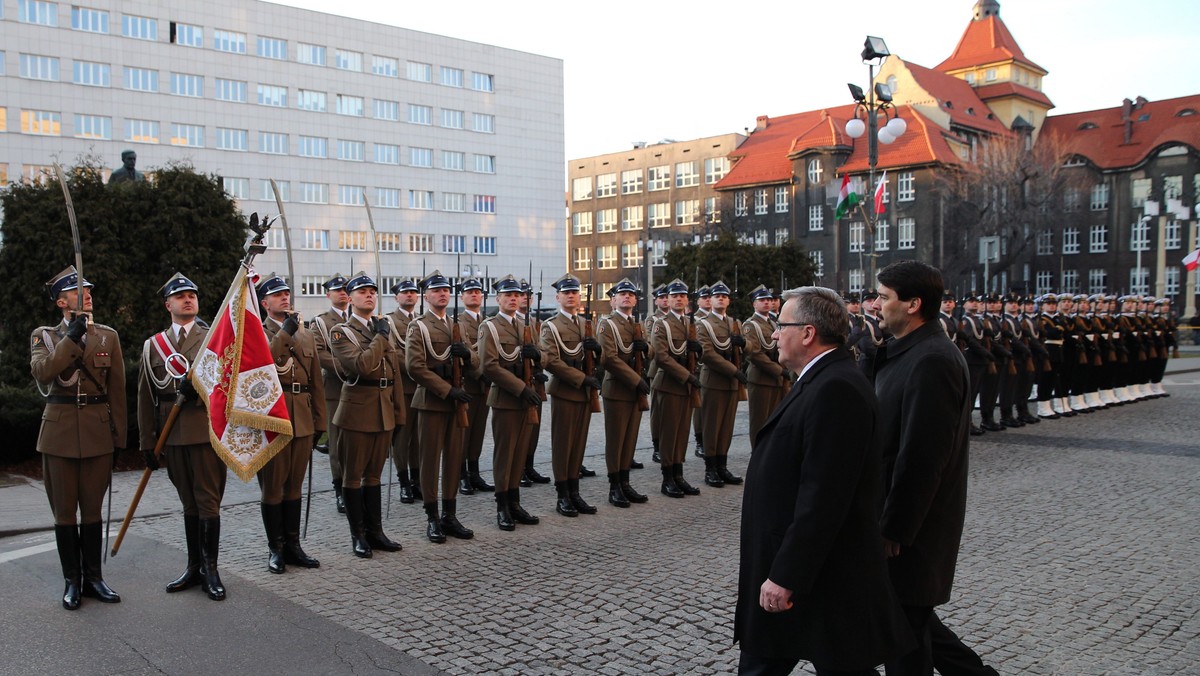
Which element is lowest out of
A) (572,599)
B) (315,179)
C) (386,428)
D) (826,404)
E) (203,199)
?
(572,599)

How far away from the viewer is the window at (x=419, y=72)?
67.9 metres

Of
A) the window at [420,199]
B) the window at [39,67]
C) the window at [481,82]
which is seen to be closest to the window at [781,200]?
the window at [481,82]

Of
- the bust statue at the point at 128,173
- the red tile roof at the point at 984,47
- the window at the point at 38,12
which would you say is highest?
the red tile roof at the point at 984,47

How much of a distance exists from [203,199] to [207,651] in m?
9.48

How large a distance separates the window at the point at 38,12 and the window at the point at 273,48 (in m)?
11.7

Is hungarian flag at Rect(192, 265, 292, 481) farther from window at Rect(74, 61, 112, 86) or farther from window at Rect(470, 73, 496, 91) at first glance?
window at Rect(470, 73, 496, 91)

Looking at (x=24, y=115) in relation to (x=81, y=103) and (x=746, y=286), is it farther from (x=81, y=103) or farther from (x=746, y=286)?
(x=746, y=286)

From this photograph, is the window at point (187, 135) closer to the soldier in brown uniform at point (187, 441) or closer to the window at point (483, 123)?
the window at point (483, 123)

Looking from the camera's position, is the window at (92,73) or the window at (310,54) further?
→ the window at (310,54)

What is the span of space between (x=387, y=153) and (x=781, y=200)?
29.7 metres

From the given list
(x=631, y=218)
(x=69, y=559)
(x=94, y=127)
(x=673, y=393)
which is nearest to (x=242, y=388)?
(x=69, y=559)

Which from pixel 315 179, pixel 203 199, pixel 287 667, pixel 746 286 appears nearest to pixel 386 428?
pixel 287 667

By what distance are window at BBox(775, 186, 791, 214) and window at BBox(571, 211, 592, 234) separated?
21.2 m

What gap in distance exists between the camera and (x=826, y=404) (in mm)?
3301
